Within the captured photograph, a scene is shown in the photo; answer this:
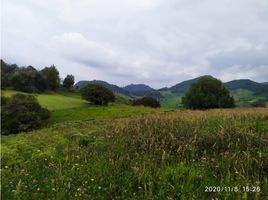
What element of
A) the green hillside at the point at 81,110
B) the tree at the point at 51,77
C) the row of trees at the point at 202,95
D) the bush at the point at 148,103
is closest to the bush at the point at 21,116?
the green hillside at the point at 81,110

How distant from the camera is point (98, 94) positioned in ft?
294

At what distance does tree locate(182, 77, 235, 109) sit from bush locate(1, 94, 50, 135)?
35963mm

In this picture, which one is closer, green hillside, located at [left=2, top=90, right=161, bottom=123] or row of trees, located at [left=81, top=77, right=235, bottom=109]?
green hillside, located at [left=2, top=90, right=161, bottom=123]

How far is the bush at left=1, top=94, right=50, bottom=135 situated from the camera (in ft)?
193

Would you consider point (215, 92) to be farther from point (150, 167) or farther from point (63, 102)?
point (150, 167)

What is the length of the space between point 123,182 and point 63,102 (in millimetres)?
82601

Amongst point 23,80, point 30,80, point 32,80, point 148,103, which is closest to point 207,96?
point 148,103

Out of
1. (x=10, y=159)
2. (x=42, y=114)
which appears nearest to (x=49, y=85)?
(x=42, y=114)

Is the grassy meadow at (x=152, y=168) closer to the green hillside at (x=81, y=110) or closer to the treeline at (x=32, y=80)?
the green hillside at (x=81, y=110)

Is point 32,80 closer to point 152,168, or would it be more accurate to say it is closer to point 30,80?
point 30,80

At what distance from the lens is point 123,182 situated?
7148 millimetres

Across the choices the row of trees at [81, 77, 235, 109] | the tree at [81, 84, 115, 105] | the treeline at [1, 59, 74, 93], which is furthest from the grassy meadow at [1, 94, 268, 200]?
the treeline at [1, 59, 74, 93]

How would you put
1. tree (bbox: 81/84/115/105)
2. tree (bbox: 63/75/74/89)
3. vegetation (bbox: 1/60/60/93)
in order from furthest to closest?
tree (bbox: 63/75/74/89)
vegetation (bbox: 1/60/60/93)
tree (bbox: 81/84/115/105)

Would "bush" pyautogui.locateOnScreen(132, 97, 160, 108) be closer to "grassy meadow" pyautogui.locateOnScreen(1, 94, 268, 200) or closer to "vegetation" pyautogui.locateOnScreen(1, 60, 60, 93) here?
"vegetation" pyautogui.locateOnScreen(1, 60, 60, 93)
